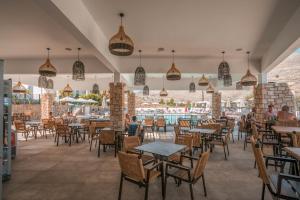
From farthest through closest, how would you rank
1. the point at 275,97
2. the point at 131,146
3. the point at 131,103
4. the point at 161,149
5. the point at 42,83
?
the point at 131,103 → the point at 42,83 → the point at 275,97 → the point at 131,146 → the point at 161,149

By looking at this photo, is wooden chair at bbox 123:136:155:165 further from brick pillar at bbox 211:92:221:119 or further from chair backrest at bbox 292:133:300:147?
brick pillar at bbox 211:92:221:119

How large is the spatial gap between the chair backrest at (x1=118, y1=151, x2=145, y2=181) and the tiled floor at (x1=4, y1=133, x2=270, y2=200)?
0.62 metres

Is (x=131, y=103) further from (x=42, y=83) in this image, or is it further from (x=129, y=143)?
(x=129, y=143)

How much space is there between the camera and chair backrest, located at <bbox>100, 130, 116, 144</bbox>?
5609 millimetres

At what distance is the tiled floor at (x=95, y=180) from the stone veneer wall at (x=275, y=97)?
3100mm

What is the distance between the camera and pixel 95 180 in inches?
152

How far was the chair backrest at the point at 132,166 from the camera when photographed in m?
2.60

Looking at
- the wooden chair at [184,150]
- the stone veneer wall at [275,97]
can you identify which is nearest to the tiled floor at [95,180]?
the wooden chair at [184,150]

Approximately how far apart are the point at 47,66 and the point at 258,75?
804 cm

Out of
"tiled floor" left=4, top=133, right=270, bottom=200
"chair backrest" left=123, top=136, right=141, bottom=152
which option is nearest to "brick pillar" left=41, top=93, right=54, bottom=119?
"tiled floor" left=4, top=133, right=270, bottom=200

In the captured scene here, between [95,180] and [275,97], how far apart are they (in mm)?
7719

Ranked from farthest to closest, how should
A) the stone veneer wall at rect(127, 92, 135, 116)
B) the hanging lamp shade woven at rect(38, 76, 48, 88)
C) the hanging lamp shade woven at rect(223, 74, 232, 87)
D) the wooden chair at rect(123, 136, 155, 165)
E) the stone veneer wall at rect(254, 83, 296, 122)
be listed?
the stone veneer wall at rect(127, 92, 135, 116)
the hanging lamp shade woven at rect(38, 76, 48, 88)
the stone veneer wall at rect(254, 83, 296, 122)
the hanging lamp shade woven at rect(223, 74, 232, 87)
the wooden chair at rect(123, 136, 155, 165)

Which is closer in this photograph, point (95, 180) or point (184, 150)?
point (184, 150)

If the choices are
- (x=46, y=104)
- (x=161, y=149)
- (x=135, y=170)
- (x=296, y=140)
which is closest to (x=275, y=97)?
(x=296, y=140)
